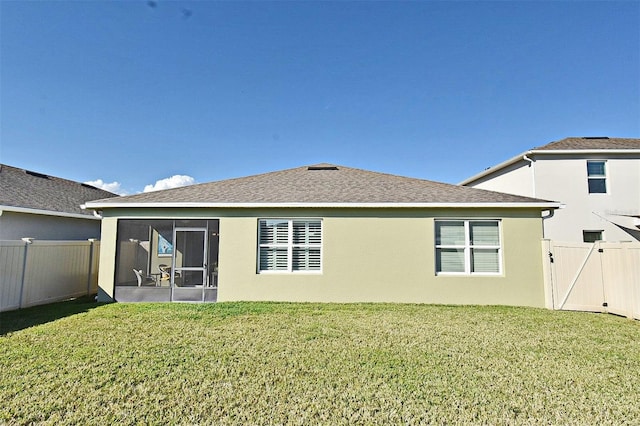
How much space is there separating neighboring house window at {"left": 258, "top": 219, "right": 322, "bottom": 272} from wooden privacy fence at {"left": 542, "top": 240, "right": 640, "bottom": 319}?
21.4 feet

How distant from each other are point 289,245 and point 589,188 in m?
13.5

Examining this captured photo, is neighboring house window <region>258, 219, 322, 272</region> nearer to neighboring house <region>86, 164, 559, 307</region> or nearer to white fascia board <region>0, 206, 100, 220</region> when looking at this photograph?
neighboring house <region>86, 164, 559, 307</region>

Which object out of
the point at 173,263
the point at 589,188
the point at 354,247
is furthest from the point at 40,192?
the point at 589,188

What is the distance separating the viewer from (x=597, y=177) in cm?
1395

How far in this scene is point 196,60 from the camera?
1242cm

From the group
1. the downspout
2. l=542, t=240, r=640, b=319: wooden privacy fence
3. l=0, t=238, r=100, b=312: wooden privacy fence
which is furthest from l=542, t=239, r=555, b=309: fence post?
l=0, t=238, r=100, b=312: wooden privacy fence

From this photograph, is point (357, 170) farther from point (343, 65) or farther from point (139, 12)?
point (139, 12)

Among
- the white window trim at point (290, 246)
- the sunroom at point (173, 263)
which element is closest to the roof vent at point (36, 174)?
the sunroom at point (173, 263)

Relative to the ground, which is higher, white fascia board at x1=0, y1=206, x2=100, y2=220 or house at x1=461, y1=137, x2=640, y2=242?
house at x1=461, y1=137, x2=640, y2=242

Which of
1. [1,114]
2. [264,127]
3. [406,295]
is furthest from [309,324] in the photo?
[1,114]

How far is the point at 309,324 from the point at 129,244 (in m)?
7.81

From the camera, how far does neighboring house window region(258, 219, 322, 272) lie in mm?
9453

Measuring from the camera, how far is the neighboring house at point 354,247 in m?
9.14

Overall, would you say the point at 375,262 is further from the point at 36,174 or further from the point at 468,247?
the point at 36,174
